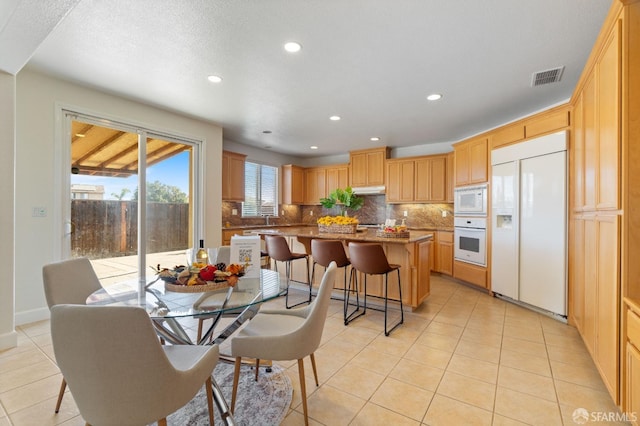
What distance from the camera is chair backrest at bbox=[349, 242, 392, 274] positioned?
2881mm

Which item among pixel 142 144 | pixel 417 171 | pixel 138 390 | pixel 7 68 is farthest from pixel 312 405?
pixel 417 171

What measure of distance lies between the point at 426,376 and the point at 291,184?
5492 mm

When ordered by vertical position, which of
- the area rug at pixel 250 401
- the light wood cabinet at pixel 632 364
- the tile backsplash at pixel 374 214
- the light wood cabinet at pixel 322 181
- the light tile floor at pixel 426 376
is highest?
the light wood cabinet at pixel 322 181

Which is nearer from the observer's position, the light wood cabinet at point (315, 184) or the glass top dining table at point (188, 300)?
the glass top dining table at point (188, 300)

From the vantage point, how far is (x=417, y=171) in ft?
19.2

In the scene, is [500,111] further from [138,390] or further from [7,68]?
[7,68]

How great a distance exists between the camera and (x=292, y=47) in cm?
Result: 247

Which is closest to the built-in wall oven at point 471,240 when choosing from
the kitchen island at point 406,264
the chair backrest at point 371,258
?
the kitchen island at point 406,264

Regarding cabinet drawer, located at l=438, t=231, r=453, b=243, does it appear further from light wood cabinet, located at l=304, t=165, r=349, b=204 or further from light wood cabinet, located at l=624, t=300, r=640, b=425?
light wood cabinet, located at l=624, t=300, r=640, b=425

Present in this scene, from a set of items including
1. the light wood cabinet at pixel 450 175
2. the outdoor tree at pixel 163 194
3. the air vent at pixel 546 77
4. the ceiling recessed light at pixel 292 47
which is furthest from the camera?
the light wood cabinet at pixel 450 175

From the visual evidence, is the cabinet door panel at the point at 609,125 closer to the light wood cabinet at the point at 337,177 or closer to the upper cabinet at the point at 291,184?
the light wood cabinet at the point at 337,177

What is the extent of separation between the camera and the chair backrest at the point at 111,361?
0.98 m

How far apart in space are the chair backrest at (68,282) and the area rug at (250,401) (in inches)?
41.1

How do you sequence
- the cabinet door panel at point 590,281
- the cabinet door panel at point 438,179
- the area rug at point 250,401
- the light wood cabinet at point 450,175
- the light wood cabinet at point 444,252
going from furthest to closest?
the cabinet door panel at point 438,179 → the light wood cabinet at point 450,175 → the light wood cabinet at point 444,252 → the cabinet door panel at point 590,281 → the area rug at point 250,401
